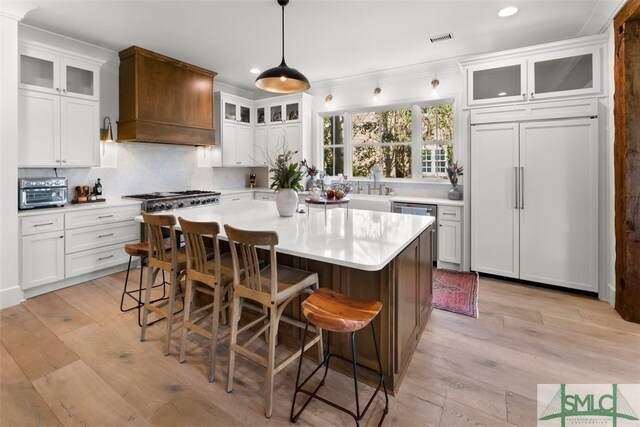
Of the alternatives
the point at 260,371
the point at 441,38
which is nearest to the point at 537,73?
the point at 441,38

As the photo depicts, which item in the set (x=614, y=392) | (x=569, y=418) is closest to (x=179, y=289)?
(x=569, y=418)

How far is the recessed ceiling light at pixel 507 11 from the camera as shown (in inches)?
123

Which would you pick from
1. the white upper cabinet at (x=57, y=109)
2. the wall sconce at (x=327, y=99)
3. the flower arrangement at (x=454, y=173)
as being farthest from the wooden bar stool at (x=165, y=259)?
the wall sconce at (x=327, y=99)

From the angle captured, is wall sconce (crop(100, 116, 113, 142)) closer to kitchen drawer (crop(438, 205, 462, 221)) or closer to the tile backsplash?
the tile backsplash

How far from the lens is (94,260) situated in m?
3.89

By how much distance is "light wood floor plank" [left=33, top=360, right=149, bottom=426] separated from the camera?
5.79 feet

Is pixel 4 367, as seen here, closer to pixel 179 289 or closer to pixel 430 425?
pixel 179 289

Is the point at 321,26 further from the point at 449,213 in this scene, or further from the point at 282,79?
the point at 449,213

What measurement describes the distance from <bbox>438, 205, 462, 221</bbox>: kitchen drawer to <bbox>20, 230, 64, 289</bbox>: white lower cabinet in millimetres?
A: 4414

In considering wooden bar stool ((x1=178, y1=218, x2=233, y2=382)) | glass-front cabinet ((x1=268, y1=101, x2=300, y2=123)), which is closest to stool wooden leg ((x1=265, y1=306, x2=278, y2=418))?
wooden bar stool ((x1=178, y1=218, x2=233, y2=382))

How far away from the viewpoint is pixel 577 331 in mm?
2709

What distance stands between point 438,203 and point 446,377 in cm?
259

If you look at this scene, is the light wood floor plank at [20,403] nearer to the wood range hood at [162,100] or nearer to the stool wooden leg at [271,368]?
the stool wooden leg at [271,368]

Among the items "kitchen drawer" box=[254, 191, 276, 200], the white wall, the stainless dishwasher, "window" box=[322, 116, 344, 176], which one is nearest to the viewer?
the white wall
